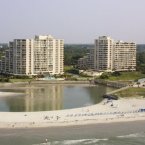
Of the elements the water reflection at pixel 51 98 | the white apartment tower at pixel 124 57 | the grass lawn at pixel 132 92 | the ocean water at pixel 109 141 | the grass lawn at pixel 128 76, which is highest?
the white apartment tower at pixel 124 57

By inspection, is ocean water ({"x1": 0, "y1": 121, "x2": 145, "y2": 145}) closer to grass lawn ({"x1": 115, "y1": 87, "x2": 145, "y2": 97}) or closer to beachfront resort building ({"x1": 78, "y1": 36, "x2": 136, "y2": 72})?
grass lawn ({"x1": 115, "y1": 87, "x2": 145, "y2": 97})

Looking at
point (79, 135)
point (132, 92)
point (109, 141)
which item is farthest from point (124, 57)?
point (109, 141)

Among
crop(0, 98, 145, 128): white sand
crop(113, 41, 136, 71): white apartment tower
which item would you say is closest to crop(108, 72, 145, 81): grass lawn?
crop(113, 41, 136, 71): white apartment tower

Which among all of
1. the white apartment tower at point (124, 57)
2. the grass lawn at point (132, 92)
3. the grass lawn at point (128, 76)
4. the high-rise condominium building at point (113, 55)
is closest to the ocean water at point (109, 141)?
the grass lawn at point (132, 92)

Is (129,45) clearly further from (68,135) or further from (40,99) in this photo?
(68,135)

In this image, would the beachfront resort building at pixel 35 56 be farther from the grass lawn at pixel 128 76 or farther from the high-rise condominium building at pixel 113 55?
the grass lawn at pixel 128 76

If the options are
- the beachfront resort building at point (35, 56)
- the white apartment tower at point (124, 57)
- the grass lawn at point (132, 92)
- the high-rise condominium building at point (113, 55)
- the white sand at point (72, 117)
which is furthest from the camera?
the white apartment tower at point (124, 57)
